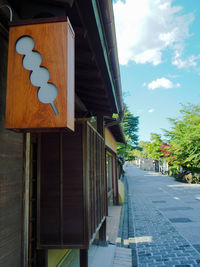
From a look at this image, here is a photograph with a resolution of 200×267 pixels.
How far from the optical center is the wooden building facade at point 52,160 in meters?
1.93

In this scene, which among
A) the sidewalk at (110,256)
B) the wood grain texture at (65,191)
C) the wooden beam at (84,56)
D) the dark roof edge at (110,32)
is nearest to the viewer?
the dark roof edge at (110,32)

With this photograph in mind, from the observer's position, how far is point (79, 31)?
2.21 m

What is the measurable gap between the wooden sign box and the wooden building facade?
23 mm

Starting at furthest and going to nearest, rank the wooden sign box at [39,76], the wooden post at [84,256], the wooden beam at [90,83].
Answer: the wooden beam at [90,83] → the wooden post at [84,256] → the wooden sign box at [39,76]

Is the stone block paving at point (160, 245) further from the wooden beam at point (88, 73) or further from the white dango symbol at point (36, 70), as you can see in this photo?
the white dango symbol at point (36, 70)

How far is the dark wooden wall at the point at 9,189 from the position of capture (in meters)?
1.98

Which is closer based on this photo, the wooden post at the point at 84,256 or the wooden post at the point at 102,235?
the wooden post at the point at 84,256

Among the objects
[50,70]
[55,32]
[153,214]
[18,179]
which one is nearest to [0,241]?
[18,179]

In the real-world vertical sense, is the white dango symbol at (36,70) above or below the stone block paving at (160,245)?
above

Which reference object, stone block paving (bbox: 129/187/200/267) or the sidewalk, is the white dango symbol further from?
stone block paving (bbox: 129/187/200/267)

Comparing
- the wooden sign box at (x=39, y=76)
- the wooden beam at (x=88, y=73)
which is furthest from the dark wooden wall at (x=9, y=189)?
the wooden beam at (x=88, y=73)

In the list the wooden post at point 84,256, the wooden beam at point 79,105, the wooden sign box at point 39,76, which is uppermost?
the wooden beam at point 79,105

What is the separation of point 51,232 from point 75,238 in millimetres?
310

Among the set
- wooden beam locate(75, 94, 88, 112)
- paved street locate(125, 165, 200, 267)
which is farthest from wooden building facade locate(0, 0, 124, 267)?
paved street locate(125, 165, 200, 267)
